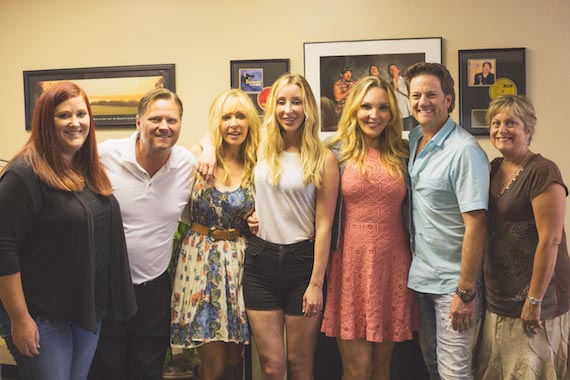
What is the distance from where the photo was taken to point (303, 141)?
2.14 metres

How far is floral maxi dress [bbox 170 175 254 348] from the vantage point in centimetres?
216

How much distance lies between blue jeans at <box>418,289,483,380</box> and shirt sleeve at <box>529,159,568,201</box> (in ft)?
1.54

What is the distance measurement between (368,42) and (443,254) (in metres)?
1.76

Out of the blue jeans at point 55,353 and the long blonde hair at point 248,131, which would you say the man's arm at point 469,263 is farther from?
the blue jeans at point 55,353

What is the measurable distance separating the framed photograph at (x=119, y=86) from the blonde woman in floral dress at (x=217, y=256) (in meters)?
1.40

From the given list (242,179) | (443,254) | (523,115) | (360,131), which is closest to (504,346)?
(443,254)

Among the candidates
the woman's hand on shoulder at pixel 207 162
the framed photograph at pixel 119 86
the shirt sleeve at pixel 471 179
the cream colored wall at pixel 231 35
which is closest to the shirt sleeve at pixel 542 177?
the shirt sleeve at pixel 471 179

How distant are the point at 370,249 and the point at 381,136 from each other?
1.74ft

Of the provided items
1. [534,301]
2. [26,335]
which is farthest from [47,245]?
[534,301]

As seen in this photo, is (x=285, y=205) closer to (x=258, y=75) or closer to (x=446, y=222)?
(x=446, y=222)

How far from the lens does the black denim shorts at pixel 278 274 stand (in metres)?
2.09

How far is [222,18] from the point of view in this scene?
339cm

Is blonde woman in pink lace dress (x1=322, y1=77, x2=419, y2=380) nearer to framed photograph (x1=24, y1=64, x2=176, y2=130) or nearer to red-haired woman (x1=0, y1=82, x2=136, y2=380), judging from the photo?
red-haired woman (x1=0, y1=82, x2=136, y2=380)

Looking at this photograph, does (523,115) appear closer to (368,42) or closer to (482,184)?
(482,184)
